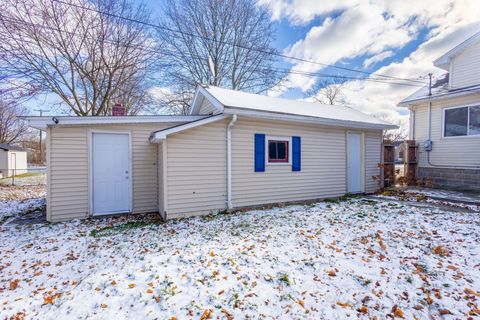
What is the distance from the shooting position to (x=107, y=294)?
101 inches

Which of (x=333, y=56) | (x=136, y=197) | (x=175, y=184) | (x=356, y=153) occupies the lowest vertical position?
(x=136, y=197)

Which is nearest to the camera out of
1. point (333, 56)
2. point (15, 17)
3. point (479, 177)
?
point (479, 177)

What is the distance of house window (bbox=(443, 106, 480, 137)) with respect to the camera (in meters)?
8.19

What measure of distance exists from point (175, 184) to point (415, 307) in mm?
4698

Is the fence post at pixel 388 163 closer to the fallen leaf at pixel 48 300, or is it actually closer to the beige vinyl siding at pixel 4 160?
the fallen leaf at pixel 48 300

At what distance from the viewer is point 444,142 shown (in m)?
8.95

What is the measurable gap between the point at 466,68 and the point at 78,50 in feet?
55.6

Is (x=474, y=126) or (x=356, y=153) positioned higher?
(x=474, y=126)

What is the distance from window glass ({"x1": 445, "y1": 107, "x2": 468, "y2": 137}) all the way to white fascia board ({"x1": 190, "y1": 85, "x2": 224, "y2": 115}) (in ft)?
30.3

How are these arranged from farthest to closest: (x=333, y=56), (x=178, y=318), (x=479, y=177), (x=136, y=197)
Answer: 1. (x=333, y=56)
2. (x=479, y=177)
3. (x=136, y=197)
4. (x=178, y=318)

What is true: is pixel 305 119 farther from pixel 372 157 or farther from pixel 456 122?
pixel 456 122

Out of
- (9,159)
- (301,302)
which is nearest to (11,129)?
(9,159)

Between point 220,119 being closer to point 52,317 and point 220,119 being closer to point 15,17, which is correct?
point 52,317

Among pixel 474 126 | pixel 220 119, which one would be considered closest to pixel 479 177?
pixel 474 126
